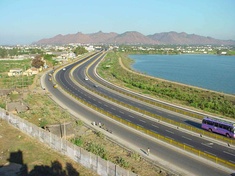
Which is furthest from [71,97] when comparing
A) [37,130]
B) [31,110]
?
[37,130]

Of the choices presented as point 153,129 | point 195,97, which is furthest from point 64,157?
point 195,97

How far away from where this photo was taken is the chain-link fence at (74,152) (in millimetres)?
27125

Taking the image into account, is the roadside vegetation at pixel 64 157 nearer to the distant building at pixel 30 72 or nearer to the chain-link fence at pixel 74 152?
the chain-link fence at pixel 74 152

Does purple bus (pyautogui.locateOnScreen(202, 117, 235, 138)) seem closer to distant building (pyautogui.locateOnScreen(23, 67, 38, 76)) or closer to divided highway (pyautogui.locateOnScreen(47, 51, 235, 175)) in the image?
divided highway (pyautogui.locateOnScreen(47, 51, 235, 175))

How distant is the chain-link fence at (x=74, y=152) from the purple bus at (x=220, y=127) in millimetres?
22126

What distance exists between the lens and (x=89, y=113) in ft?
181

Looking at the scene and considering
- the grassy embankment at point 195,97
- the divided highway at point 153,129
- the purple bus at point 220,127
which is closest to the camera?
the divided highway at point 153,129

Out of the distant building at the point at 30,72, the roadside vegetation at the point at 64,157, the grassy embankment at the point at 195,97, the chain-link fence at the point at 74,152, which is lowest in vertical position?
the grassy embankment at the point at 195,97

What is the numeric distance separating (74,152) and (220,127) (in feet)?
75.9

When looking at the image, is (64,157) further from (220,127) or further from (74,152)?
(220,127)

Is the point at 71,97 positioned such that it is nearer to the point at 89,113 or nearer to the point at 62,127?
the point at 89,113

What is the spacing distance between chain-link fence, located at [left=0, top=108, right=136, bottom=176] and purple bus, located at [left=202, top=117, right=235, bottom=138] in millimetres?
22126

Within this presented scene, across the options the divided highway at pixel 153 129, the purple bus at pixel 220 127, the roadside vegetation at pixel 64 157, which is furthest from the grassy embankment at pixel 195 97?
the roadside vegetation at pixel 64 157

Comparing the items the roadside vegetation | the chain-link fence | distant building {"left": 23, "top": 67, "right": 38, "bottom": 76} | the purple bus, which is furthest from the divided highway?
distant building {"left": 23, "top": 67, "right": 38, "bottom": 76}
